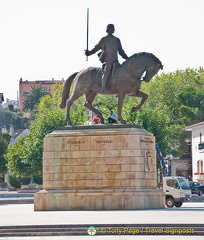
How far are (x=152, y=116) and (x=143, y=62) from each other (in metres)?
43.3

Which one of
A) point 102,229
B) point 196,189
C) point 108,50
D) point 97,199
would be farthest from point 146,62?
point 196,189

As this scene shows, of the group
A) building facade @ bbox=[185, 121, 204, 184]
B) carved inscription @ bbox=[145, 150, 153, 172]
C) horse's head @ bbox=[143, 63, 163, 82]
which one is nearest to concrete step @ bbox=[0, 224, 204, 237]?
carved inscription @ bbox=[145, 150, 153, 172]

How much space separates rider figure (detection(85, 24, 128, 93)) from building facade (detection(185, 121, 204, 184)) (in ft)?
191

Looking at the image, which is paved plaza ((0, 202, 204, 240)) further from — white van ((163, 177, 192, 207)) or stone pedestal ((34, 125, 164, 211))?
white van ((163, 177, 192, 207))

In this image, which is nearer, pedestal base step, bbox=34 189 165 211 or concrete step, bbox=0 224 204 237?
concrete step, bbox=0 224 204 237

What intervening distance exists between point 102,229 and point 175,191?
23.1 metres

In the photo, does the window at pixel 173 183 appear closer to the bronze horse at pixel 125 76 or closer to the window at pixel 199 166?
the bronze horse at pixel 125 76

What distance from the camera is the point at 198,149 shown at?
100062mm

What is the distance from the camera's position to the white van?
48.2 m

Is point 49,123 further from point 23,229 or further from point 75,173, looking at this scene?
point 23,229

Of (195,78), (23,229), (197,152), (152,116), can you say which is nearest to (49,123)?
(152,116)

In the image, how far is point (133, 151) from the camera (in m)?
36.4

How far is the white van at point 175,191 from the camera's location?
48.2 m

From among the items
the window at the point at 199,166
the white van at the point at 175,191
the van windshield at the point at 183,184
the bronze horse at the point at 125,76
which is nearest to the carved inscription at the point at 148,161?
Result: the bronze horse at the point at 125,76
